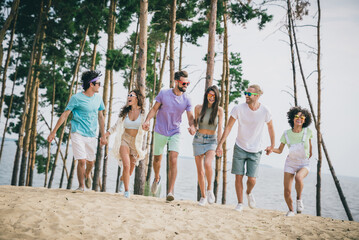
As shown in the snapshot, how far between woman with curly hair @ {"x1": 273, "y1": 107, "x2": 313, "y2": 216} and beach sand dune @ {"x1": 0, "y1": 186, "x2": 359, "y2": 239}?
573 millimetres

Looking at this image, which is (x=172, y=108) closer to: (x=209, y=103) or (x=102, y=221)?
(x=209, y=103)

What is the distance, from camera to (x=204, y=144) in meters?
5.17

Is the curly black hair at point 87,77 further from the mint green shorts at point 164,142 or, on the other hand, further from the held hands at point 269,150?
the held hands at point 269,150

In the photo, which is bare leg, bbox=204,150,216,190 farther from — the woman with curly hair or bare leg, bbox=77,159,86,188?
bare leg, bbox=77,159,86,188

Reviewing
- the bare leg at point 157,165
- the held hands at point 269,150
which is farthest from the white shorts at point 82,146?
the held hands at point 269,150

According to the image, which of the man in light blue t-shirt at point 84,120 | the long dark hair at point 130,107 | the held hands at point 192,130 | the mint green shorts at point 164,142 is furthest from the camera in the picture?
the long dark hair at point 130,107

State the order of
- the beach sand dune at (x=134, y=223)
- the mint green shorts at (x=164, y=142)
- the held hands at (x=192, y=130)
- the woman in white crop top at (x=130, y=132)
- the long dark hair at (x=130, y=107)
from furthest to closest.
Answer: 1. the long dark hair at (x=130, y=107)
2. the woman in white crop top at (x=130, y=132)
3. the mint green shorts at (x=164, y=142)
4. the held hands at (x=192, y=130)
5. the beach sand dune at (x=134, y=223)

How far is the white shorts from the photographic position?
5.02 metres

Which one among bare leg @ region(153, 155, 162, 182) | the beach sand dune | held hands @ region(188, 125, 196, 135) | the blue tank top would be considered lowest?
the beach sand dune

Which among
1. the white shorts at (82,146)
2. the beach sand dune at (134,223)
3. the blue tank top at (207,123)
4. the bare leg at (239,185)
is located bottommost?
the beach sand dune at (134,223)

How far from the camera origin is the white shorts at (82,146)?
502 cm

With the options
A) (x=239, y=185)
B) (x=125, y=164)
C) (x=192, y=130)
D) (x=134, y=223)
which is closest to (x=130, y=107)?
(x=125, y=164)

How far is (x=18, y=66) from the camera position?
59.1 feet

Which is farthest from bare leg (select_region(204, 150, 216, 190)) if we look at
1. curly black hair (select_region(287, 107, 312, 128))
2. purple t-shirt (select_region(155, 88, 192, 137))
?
curly black hair (select_region(287, 107, 312, 128))
